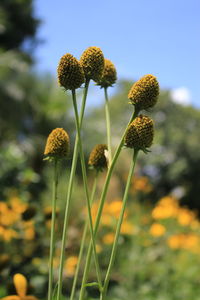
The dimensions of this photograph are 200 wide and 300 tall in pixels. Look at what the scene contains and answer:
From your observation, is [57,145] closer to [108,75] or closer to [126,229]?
[108,75]

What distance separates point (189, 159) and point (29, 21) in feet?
30.7

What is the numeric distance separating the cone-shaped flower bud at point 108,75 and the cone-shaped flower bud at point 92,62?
0.46 ft

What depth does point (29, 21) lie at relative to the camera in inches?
682

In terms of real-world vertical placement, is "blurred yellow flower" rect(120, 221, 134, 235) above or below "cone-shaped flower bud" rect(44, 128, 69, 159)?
below

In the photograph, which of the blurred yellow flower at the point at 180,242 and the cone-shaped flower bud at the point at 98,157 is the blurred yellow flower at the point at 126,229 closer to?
the blurred yellow flower at the point at 180,242

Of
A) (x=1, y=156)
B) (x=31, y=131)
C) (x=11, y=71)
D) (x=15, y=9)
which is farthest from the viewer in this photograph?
(x=15, y=9)

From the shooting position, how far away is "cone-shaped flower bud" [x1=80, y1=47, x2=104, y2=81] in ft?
2.65

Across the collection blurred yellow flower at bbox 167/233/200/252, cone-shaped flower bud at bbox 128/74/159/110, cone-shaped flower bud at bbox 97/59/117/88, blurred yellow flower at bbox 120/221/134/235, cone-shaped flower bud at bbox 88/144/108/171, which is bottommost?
blurred yellow flower at bbox 167/233/200/252

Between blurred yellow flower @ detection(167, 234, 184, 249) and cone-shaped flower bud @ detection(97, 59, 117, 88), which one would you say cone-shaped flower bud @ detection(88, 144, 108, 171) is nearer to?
cone-shaped flower bud @ detection(97, 59, 117, 88)

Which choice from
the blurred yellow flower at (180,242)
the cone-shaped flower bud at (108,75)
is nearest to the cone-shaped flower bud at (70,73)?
the cone-shaped flower bud at (108,75)

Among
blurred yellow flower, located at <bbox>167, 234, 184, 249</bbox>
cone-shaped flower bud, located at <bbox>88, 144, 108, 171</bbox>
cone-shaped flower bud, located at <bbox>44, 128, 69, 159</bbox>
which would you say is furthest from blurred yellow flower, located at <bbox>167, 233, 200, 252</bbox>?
cone-shaped flower bud, located at <bbox>44, 128, 69, 159</bbox>

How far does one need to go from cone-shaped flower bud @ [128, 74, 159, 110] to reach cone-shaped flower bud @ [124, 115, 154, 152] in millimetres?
30

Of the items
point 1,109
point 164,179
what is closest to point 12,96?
point 1,109

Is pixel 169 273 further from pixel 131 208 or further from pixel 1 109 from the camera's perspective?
pixel 1 109
